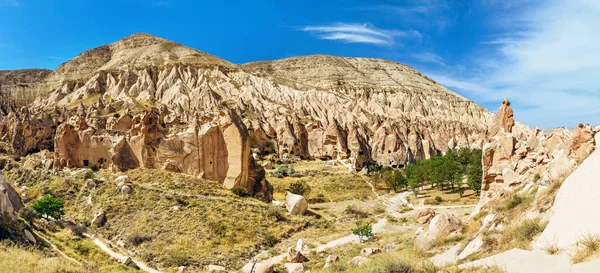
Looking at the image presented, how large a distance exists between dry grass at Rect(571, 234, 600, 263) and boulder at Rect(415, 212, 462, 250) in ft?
24.9

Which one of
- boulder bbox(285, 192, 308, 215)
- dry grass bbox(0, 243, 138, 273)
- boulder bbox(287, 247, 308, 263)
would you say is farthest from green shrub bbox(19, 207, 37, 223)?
boulder bbox(285, 192, 308, 215)

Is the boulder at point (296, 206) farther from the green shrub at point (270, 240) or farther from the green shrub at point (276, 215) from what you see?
the green shrub at point (270, 240)

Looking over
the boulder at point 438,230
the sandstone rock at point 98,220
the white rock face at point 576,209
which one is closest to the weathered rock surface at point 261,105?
the sandstone rock at point 98,220

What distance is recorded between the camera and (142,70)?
130 meters

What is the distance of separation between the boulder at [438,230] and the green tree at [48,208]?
84.4 feet

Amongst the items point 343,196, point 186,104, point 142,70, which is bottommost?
point 343,196

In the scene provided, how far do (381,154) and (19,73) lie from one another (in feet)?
475

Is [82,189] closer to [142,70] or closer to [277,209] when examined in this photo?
[277,209]

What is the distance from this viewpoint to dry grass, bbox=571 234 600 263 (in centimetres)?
815

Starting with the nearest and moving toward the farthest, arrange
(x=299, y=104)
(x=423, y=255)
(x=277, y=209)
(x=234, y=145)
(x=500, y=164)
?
(x=423, y=255) → (x=500, y=164) → (x=277, y=209) → (x=234, y=145) → (x=299, y=104)

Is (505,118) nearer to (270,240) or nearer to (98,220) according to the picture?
(270,240)

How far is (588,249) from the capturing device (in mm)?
8344

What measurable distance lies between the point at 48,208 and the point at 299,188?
27.6m

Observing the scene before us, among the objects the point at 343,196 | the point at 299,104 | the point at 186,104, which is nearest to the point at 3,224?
the point at 343,196
